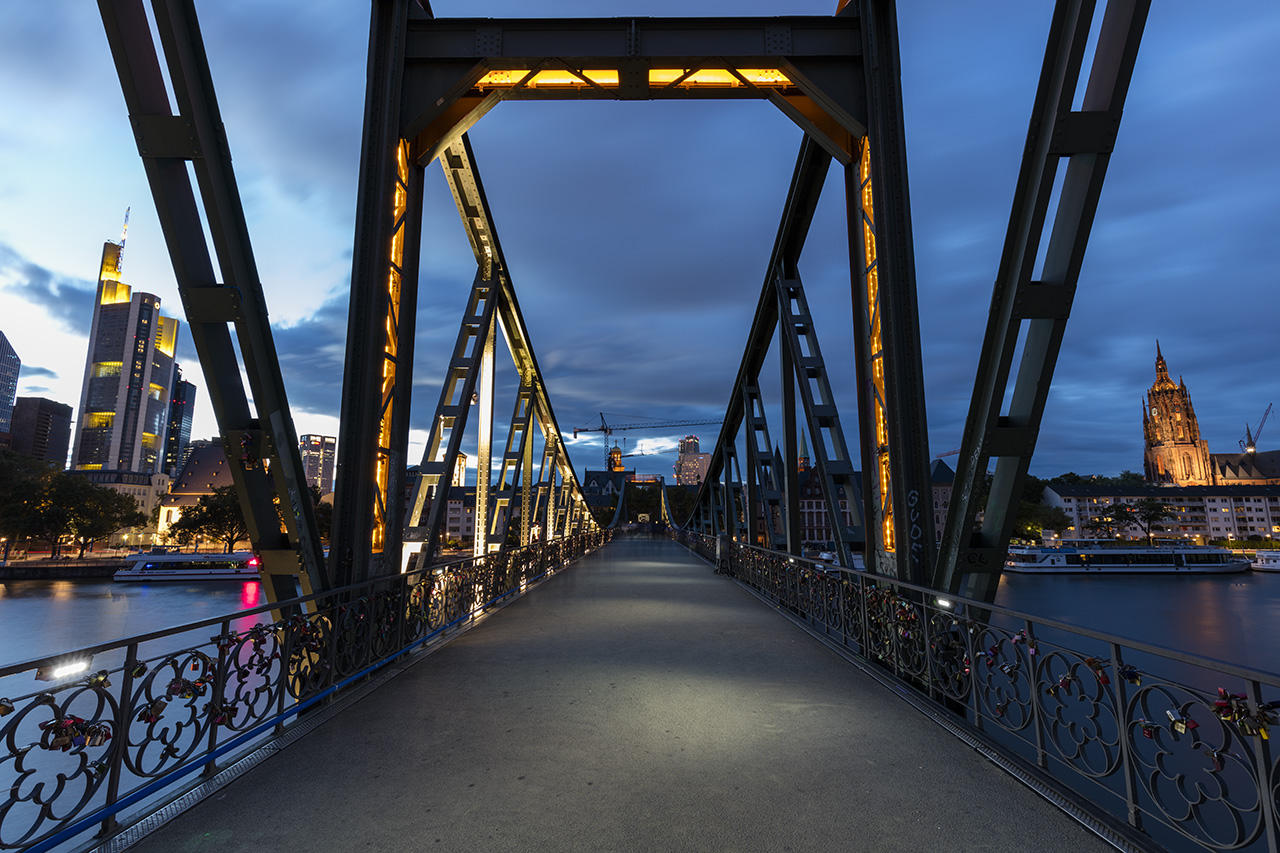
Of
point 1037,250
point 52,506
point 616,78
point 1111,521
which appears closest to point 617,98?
point 616,78

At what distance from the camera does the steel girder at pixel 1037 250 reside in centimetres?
358

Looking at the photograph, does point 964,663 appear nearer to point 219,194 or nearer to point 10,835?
point 219,194

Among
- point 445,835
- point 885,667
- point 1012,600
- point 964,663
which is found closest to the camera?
point 445,835

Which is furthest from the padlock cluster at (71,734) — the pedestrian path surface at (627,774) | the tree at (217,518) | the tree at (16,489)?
the tree at (16,489)

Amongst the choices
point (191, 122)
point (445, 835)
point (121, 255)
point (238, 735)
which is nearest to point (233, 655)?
point (238, 735)

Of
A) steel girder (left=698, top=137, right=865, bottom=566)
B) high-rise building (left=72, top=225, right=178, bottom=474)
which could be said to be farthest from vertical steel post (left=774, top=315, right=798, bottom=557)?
high-rise building (left=72, top=225, right=178, bottom=474)

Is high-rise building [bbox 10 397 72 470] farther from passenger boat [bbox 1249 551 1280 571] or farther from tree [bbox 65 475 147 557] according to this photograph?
passenger boat [bbox 1249 551 1280 571]

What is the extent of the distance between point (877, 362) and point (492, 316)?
5923mm

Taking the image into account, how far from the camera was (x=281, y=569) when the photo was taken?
500cm

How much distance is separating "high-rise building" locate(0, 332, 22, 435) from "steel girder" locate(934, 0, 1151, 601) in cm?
21239

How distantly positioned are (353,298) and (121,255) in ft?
713

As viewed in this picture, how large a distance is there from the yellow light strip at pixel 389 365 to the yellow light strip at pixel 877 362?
5.00 metres

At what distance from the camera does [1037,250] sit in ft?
12.8

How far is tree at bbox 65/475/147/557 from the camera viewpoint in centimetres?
5509
